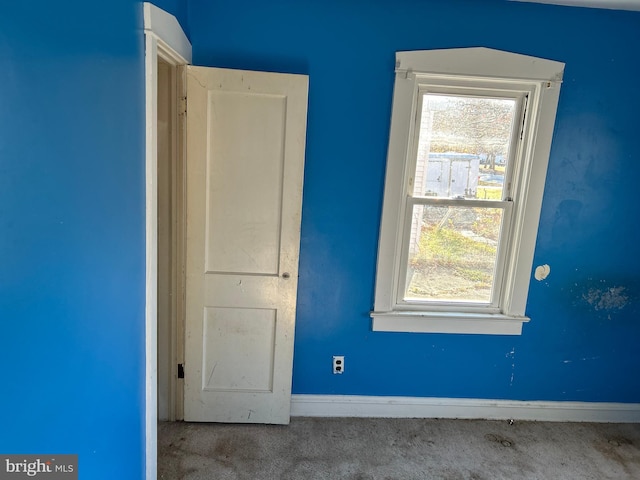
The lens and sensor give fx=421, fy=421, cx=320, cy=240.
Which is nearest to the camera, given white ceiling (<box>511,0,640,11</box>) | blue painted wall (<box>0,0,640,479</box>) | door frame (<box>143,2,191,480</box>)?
blue painted wall (<box>0,0,640,479</box>)

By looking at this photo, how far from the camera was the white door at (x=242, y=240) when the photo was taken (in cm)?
227

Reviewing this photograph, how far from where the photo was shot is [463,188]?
8.37ft

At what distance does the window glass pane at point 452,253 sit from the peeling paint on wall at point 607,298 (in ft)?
2.03

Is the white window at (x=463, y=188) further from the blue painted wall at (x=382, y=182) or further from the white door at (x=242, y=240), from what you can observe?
the white door at (x=242, y=240)

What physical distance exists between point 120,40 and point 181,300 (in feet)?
4.85

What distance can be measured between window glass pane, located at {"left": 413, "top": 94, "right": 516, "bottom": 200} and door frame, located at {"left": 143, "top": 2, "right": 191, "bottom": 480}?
1.42 metres

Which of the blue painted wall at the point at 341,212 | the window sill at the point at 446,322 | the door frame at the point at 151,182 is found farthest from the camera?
the window sill at the point at 446,322

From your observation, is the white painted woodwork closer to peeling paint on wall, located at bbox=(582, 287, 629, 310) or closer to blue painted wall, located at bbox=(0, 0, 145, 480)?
blue painted wall, located at bbox=(0, 0, 145, 480)

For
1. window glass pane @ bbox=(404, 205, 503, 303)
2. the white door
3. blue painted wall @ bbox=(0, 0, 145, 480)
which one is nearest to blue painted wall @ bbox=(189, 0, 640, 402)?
the white door

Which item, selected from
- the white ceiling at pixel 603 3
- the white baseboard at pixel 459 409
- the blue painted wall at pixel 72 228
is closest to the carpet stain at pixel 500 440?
the white baseboard at pixel 459 409

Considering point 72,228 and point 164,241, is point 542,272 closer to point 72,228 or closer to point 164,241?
point 164,241

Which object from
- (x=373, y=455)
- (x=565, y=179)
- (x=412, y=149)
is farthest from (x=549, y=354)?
(x=412, y=149)

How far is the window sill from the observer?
8.50 ft

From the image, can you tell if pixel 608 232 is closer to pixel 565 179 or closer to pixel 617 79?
pixel 565 179
